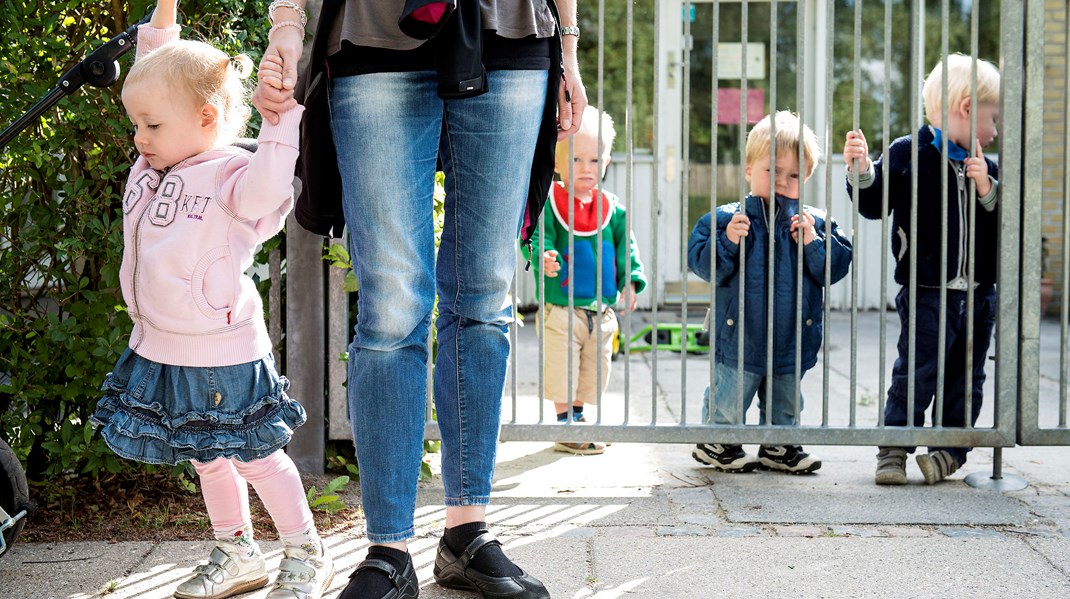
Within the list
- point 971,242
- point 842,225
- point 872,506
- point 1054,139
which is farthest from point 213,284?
point 1054,139

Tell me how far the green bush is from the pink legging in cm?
61

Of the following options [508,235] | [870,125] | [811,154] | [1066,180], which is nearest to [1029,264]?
[1066,180]

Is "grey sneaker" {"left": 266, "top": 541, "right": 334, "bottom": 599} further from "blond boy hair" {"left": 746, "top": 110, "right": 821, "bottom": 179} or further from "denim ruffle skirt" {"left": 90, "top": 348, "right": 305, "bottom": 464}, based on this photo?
"blond boy hair" {"left": 746, "top": 110, "right": 821, "bottom": 179}

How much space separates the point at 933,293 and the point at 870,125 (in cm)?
549

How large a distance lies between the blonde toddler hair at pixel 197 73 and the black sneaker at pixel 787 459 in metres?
2.17

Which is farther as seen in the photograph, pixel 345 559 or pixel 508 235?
pixel 345 559

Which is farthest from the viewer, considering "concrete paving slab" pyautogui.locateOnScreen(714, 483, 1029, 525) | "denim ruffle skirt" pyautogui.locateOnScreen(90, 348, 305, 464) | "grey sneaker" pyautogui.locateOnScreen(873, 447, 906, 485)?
"grey sneaker" pyautogui.locateOnScreen(873, 447, 906, 485)

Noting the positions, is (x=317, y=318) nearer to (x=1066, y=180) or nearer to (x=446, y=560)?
(x=446, y=560)

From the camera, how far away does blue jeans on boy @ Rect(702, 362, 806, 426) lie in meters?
3.96

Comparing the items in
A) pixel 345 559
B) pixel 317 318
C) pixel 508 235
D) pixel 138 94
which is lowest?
pixel 345 559

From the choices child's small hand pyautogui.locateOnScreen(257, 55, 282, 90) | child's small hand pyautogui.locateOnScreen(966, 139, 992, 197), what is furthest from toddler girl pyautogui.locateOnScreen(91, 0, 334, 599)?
child's small hand pyautogui.locateOnScreen(966, 139, 992, 197)

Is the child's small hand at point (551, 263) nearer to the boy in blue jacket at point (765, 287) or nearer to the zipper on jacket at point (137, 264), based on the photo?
the boy in blue jacket at point (765, 287)

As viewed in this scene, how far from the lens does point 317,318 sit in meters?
3.59

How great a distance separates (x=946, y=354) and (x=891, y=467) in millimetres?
455
